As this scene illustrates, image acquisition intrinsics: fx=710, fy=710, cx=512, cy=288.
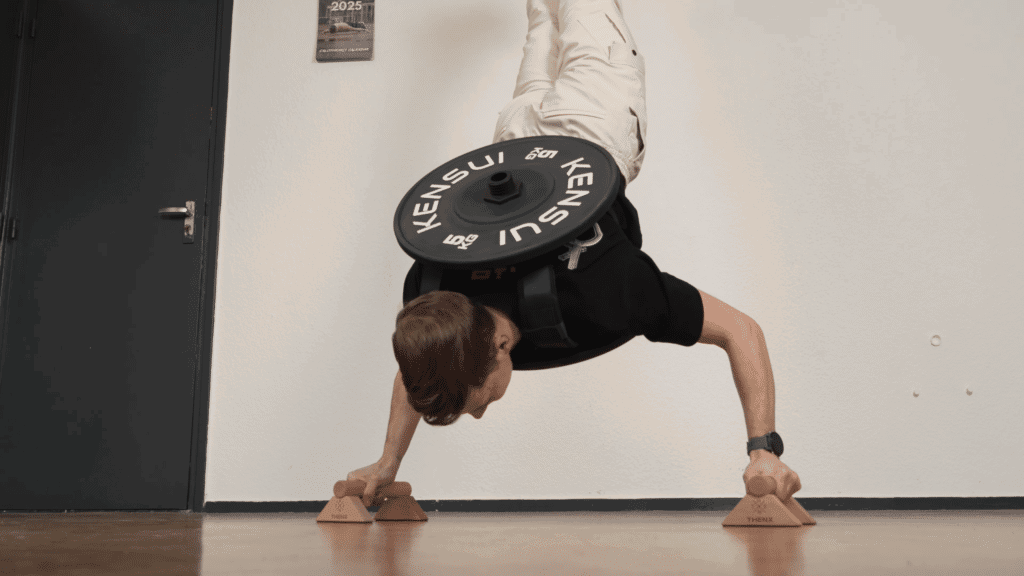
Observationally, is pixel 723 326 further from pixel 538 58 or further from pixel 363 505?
pixel 538 58

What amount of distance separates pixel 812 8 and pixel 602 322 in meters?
1.77

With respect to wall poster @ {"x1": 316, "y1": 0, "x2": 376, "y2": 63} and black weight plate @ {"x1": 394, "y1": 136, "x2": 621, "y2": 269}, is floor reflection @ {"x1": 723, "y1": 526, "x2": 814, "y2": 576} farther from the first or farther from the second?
wall poster @ {"x1": 316, "y1": 0, "x2": 376, "y2": 63}

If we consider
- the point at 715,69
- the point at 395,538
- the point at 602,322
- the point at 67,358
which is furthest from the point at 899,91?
the point at 67,358

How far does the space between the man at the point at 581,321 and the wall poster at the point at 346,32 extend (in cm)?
105

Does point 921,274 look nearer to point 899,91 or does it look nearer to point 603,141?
point 899,91

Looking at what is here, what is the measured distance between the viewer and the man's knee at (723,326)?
1.37 meters

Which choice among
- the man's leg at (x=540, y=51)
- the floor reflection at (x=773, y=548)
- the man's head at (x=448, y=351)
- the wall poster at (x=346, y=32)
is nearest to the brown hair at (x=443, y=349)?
the man's head at (x=448, y=351)

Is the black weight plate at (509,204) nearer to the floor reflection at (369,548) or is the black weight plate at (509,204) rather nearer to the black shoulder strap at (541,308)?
the black shoulder strap at (541,308)

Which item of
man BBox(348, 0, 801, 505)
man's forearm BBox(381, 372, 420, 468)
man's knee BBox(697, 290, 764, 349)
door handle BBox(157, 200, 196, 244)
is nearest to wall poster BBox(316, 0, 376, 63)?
door handle BBox(157, 200, 196, 244)

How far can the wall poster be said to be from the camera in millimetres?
2498

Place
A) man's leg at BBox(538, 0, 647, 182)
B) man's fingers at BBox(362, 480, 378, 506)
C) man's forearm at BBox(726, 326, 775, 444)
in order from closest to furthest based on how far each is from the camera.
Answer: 1. man's forearm at BBox(726, 326, 775, 444)
2. man's fingers at BBox(362, 480, 378, 506)
3. man's leg at BBox(538, 0, 647, 182)

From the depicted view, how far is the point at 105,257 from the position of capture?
7.86 ft

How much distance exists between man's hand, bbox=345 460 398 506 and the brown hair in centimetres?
36

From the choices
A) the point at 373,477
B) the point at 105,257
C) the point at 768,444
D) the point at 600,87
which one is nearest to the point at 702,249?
the point at 600,87
